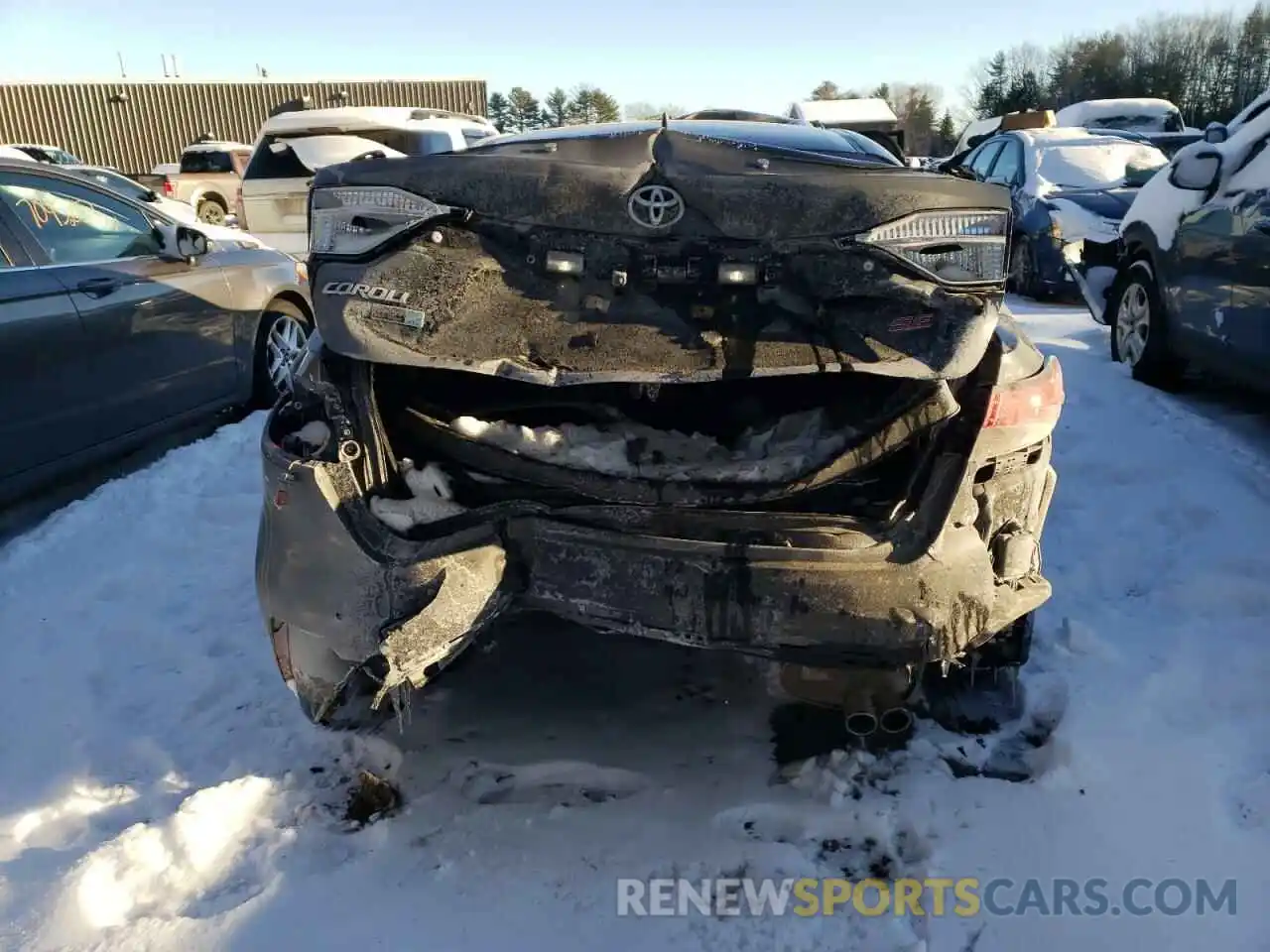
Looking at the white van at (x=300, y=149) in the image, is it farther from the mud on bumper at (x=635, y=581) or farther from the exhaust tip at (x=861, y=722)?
the exhaust tip at (x=861, y=722)

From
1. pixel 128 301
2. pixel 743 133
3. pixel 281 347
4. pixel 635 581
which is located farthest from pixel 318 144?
pixel 635 581

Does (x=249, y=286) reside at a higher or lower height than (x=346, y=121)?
lower

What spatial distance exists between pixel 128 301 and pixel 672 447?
11.3ft

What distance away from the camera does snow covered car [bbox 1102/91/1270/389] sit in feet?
15.0

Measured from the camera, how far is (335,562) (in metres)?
2.26

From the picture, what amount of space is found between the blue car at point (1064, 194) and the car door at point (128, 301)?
256 inches

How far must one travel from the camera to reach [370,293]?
230 centimetres

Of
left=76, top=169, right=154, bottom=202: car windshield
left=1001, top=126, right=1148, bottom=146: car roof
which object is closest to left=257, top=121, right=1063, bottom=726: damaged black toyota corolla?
left=1001, top=126, right=1148, bottom=146: car roof

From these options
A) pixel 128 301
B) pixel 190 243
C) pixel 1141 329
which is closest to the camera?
pixel 128 301

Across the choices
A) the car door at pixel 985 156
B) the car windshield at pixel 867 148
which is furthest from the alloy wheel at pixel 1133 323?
the car door at pixel 985 156

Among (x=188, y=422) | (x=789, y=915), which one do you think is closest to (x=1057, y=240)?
(x=188, y=422)

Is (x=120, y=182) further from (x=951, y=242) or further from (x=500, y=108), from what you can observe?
(x=500, y=108)

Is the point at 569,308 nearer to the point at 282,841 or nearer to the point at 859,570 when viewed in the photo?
the point at 859,570

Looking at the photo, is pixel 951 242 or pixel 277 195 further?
pixel 277 195
